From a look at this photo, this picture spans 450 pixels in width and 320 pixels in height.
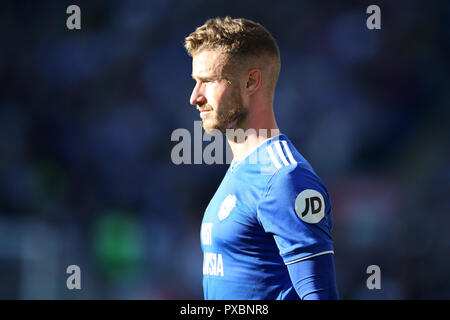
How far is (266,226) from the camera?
2.50 meters

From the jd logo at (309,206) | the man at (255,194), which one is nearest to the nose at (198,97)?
the man at (255,194)

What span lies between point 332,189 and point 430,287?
1709 millimetres

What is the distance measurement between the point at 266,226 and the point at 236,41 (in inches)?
34.4

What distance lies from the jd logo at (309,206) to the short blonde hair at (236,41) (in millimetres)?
666

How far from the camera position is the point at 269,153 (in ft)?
9.02

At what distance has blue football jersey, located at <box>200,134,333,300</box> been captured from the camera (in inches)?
95.8

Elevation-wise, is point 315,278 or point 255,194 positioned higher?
point 255,194

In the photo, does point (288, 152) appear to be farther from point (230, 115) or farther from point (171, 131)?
point (171, 131)

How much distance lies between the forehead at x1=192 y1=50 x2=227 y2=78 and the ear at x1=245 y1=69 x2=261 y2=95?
0.45 feet

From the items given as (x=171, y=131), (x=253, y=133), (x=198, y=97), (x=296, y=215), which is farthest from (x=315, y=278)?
(x=171, y=131)

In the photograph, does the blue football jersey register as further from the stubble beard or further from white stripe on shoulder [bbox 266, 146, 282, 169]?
the stubble beard

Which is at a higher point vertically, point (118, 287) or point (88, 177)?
point (88, 177)
